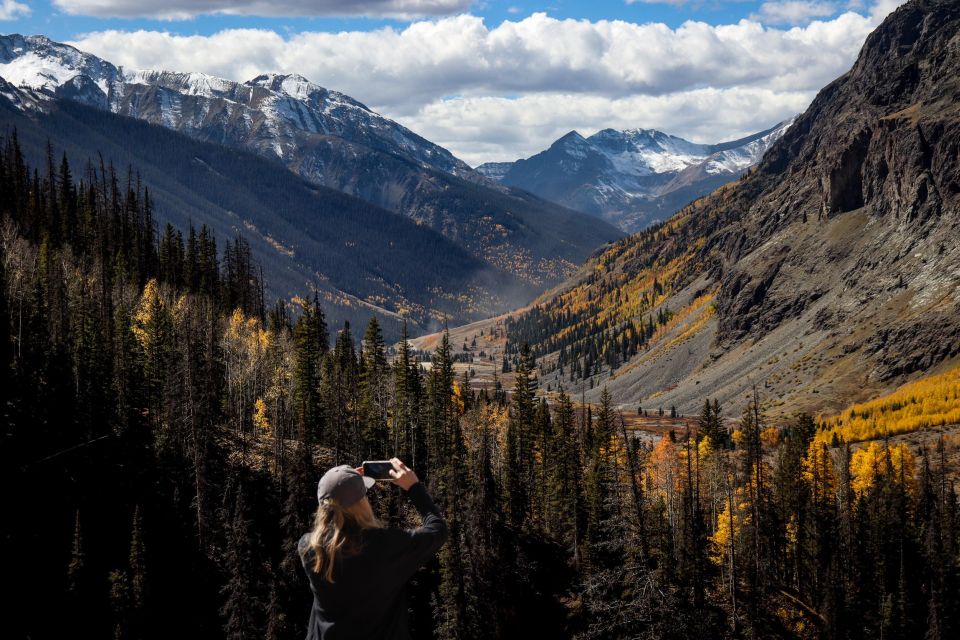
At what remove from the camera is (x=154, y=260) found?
11619cm

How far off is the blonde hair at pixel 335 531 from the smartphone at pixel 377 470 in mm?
407

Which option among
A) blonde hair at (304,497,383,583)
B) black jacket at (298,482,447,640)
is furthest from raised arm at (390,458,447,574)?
blonde hair at (304,497,383,583)

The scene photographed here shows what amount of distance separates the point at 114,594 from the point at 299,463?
580 inches

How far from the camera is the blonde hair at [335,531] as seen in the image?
253 inches

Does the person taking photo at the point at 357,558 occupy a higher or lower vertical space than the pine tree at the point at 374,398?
higher

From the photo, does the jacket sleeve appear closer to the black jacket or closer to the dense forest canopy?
the black jacket

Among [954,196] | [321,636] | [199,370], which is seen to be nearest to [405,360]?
[199,370]

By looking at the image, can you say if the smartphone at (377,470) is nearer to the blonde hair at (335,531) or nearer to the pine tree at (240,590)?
the blonde hair at (335,531)

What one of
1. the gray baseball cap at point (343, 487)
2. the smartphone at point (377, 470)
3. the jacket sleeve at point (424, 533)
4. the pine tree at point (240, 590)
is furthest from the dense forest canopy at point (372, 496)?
the gray baseball cap at point (343, 487)

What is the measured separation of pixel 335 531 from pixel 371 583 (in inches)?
22.0

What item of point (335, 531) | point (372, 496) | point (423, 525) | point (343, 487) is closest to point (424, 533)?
point (423, 525)

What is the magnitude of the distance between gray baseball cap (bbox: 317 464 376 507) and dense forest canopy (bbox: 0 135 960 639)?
102ft

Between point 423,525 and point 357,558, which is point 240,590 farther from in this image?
point 357,558

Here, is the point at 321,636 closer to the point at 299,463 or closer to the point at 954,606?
the point at 299,463
